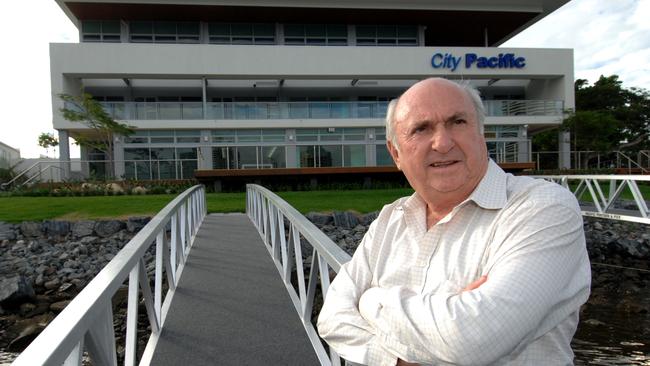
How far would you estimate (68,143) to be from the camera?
27.0m

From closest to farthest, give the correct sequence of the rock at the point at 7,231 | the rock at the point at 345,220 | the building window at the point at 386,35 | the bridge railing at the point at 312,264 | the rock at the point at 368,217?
the bridge railing at the point at 312,264 → the rock at the point at 7,231 → the rock at the point at 345,220 → the rock at the point at 368,217 → the building window at the point at 386,35

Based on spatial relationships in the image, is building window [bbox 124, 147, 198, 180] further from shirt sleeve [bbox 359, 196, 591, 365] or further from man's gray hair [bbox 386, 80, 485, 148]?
shirt sleeve [bbox 359, 196, 591, 365]

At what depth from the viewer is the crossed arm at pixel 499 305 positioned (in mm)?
1182

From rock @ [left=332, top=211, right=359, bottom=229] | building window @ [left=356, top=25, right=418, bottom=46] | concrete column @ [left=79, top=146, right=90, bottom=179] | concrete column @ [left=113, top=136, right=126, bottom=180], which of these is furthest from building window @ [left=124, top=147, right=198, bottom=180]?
rock @ [left=332, top=211, right=359, bottom=229]

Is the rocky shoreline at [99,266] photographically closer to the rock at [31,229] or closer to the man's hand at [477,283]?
the rock at [31,229]

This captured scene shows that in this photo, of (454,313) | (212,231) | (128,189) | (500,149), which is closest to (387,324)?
(454,313)

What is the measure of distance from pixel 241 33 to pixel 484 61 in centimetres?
1486

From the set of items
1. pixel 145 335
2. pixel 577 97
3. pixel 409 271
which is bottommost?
pixel 145 335

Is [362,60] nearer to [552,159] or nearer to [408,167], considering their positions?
[552,159]

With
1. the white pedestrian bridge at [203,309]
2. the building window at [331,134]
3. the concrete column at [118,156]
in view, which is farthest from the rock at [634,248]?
the concrete column at [118,156]

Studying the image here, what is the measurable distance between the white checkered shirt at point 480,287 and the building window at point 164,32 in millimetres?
30906

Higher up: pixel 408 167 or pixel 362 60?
pixel 362 60

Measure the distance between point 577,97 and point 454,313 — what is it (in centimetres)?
4275

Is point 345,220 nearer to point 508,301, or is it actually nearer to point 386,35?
point 508,301
